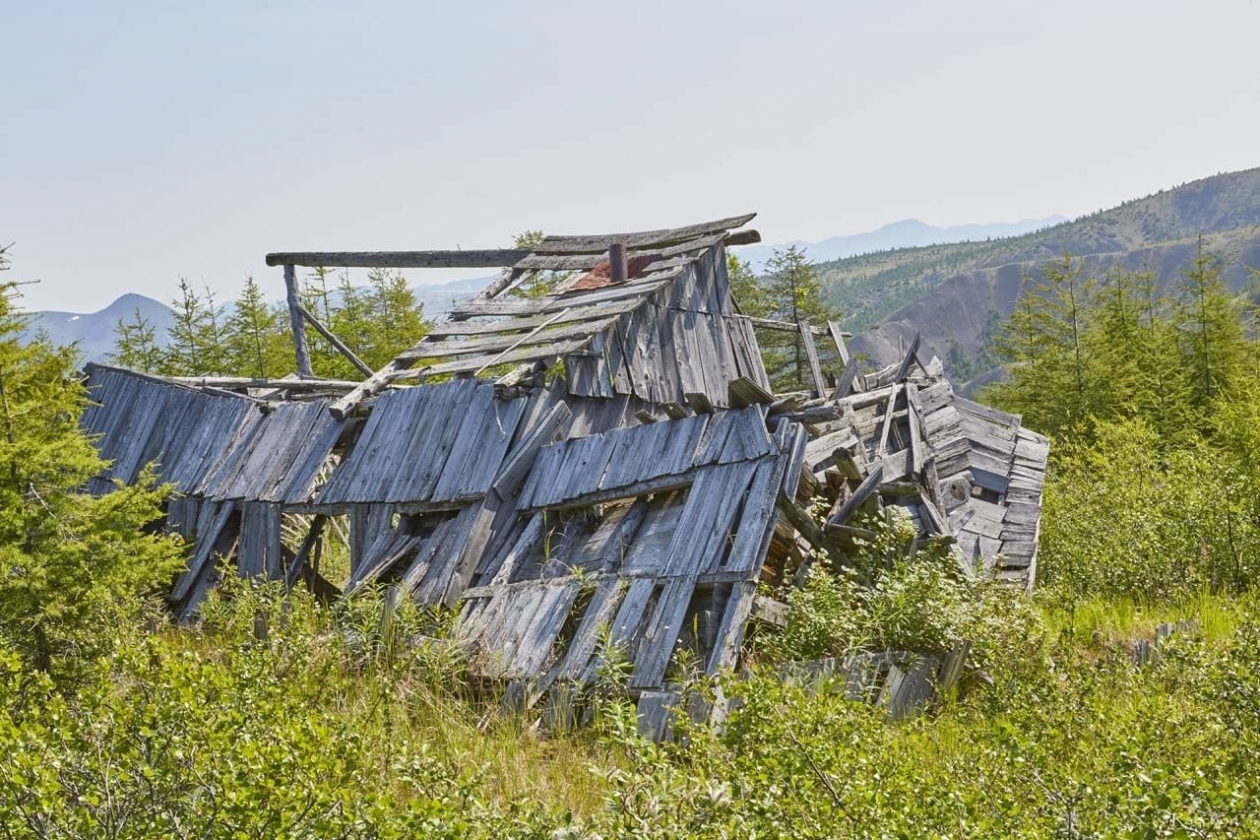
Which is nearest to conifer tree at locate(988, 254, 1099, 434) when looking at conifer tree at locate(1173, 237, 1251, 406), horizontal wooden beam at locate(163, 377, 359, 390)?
conifer tree at locate(1173, 237, 1251, 406)

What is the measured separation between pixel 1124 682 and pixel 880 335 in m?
145

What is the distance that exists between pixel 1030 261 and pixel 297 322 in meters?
170

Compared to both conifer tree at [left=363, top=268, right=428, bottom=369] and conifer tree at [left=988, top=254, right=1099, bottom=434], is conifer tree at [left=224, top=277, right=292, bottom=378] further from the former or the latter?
conifer tree at [left=988, top=254, right=1099, bottom=434]

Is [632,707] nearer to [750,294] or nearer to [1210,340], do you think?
[1210,340]

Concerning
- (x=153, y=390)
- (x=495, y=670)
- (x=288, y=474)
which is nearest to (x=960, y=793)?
(x=495, y=670)

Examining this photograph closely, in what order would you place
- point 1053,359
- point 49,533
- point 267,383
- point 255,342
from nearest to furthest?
point 49,533, point 267,383, point 1053,359, point 255,342

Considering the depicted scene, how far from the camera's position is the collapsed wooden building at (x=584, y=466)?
824 cm

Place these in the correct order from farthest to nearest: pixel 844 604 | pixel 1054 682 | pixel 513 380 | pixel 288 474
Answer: pixel 288 474 → pixel 513 380 → pixel 844 604 → pixel 1054 682

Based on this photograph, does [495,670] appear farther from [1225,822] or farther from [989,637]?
[1225,822]

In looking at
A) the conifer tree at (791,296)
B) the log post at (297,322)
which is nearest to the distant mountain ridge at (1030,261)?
the conifer tree at (791,296)

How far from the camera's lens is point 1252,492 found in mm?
10992

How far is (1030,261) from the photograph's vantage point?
552ft

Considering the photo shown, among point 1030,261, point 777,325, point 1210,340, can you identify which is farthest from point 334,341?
point 1030,261

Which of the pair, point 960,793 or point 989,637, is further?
point 989,637
